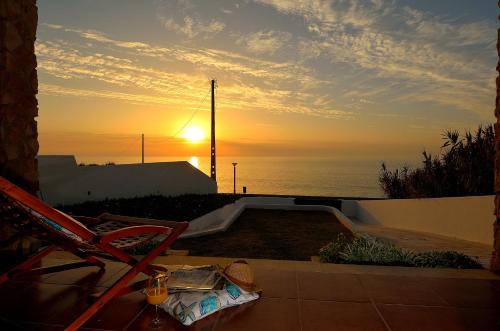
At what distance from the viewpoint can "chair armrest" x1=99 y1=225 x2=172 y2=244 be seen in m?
2.31

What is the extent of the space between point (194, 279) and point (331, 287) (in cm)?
132

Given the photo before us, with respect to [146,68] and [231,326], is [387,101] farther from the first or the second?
[231,326]

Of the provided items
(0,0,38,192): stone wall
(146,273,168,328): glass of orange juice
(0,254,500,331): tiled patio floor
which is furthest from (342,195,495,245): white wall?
(0,0,38,192): stone wall

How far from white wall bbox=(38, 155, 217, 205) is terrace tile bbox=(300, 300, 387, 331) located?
9832 millimetres

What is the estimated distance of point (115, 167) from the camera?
488 inches

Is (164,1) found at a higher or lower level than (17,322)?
higher

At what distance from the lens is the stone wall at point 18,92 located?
381cm

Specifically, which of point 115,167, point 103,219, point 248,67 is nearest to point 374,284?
point 103,219

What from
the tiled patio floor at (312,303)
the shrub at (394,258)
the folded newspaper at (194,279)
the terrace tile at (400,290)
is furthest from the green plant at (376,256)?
the folded newspaper at (194,279)

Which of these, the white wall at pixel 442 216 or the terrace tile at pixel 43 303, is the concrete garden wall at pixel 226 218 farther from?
the terrace tile at pixel 43 303

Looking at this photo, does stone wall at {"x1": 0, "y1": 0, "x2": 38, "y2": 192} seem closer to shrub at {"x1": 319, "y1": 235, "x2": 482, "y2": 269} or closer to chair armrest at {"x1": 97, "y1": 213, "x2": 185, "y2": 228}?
chair armrest at {"x1": 97, "y1": 213, "x2": 185, "y2": 228}

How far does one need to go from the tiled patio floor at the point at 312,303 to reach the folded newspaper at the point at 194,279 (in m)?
0.24

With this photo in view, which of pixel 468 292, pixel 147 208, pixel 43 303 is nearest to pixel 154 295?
pixel 43 303

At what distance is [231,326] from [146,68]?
9528 mm
